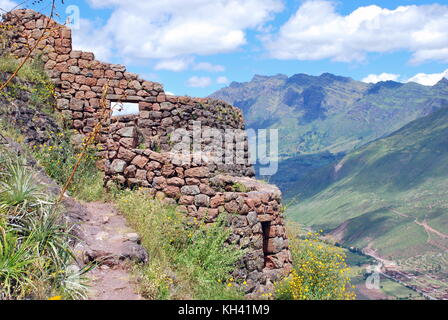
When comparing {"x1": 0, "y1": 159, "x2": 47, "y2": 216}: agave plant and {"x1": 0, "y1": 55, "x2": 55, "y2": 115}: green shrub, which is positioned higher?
{"x1": 0, "y1": 55, "x2": 55, "y2": 115}: green shrub

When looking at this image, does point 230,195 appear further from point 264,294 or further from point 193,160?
point 264,294

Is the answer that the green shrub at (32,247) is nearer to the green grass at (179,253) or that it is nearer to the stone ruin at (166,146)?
the green grass at (179,253)

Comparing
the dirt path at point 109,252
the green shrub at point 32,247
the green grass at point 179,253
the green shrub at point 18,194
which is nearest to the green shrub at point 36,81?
the green grass at point 179,253

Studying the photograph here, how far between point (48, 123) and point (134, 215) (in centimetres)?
500

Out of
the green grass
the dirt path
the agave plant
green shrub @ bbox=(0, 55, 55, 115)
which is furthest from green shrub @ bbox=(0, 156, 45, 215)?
green shrub @ bbox=(0, 55, 55, 115)

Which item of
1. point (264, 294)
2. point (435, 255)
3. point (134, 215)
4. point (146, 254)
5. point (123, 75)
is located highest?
point (123, 75)

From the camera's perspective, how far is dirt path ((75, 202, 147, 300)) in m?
5.39

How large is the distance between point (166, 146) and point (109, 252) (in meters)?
7.51

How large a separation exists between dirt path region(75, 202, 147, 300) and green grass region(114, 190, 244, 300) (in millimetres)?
215

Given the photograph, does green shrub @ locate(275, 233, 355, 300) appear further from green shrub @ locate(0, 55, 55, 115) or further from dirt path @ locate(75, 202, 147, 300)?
green shrub @ locate(0, 55, 55, 115)

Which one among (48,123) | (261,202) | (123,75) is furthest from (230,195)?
(123,75)

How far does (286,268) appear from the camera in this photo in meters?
9.09
